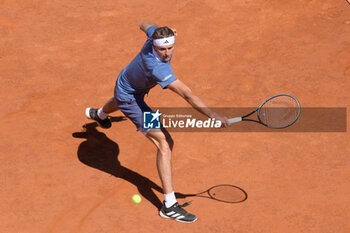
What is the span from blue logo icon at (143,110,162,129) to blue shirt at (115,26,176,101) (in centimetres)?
30

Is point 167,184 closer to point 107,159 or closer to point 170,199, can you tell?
point 170,199

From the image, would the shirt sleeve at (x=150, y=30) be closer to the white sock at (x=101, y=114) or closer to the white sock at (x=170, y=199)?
the white sock at (x=101, y=114)

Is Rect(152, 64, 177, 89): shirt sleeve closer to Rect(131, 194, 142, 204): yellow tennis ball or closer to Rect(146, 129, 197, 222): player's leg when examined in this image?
Rect(146, 129, 197, 222): player's leg

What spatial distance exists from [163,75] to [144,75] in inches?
22.4

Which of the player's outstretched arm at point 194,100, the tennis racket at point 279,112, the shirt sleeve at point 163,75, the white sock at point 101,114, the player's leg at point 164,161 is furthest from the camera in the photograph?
the white sock at point 101,114

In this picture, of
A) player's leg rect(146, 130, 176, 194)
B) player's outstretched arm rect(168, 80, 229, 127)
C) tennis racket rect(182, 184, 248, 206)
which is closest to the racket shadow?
tennis racket rect(182, 184, 248, 206)

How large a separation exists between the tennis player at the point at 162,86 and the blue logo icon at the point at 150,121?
7 centimetres

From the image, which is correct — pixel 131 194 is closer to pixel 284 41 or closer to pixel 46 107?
pixel 46 107

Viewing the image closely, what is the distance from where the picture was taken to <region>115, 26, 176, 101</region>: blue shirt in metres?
5.98

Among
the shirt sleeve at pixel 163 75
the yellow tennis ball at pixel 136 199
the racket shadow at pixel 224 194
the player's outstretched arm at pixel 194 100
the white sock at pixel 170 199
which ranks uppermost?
the shirt sleeve at pixel 163 75

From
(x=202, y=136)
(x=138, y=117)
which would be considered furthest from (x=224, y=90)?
(x=138, y=117)

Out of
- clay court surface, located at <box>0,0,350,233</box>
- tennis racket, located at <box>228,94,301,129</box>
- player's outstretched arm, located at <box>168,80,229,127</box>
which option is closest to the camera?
player's outstretched arm, located at <box>168,80,229,127</box>

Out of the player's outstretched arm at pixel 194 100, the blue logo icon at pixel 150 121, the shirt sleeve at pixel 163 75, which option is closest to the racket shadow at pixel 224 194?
the blue logo icon at pixel 150 121

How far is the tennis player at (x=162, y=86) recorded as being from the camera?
19.4 ft
